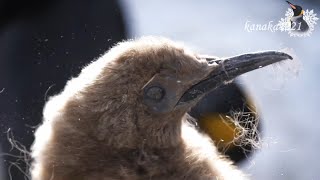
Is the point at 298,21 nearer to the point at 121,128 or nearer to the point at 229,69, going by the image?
the point at 229,69

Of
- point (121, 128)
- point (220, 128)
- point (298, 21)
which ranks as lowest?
point (220, 128)

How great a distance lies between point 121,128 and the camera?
1660 mm

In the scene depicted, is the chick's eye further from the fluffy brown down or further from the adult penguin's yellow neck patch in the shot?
the adult penguin's yellow neck patch

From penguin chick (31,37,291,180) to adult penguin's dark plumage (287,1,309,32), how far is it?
58cm

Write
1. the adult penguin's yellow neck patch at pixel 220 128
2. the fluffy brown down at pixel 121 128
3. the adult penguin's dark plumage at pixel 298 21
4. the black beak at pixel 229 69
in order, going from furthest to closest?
the adult penguin's dark plumage at pixel 298 21 → the adult penguin's yellow neck patch at pixel 220 128 → the black beak at pixel 229 69 → the fluffy brown down at pixel 121 128

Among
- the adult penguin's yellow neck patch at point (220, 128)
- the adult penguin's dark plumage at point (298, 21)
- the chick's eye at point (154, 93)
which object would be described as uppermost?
the adult penguin's dark plumage at point (298, 21)

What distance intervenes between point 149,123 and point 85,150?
20 cm

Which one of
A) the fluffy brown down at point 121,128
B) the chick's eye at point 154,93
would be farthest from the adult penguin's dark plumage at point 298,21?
the chick's eye at point 154,93

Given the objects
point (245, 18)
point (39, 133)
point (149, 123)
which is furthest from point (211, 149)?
point (245, 18)

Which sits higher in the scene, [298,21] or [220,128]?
[298,21]

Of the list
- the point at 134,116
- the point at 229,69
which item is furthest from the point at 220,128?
the point at 134,116

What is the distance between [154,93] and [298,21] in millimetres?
887

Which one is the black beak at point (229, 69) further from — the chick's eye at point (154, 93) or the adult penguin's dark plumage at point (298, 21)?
the adult penguin's dark plumage at point (298, 21)

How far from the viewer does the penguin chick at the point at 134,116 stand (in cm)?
166
